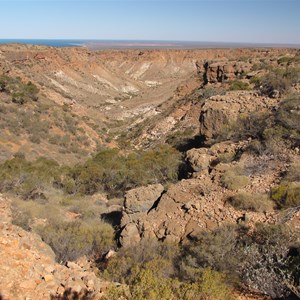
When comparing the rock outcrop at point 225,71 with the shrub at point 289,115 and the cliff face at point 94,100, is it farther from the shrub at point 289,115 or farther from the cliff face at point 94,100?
the shrub at point 289,115

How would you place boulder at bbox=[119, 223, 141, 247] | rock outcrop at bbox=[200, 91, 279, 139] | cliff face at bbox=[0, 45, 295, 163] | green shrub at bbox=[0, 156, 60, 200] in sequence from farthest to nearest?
1. cliff face at bbox=[0, 45, 295, 163]
2. rock outcrop at bbox=[200, 91, 279, 139]
3. green shrub at bbox=[0, 156, 60, 200]
4. boulder at bbox=[119, 223, 141, 247]

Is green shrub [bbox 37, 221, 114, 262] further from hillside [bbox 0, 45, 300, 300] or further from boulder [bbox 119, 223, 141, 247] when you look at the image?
boulder [bbox 119, 223, 141, 247]

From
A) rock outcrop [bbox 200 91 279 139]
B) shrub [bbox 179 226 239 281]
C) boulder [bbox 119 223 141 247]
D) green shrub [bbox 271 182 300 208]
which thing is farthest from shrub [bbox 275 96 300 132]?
boulder [bbox 119 223 141 247]

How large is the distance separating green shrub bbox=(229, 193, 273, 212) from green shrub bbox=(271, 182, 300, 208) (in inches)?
7.4

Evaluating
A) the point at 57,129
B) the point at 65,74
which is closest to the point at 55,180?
Answer: the point at 57,129

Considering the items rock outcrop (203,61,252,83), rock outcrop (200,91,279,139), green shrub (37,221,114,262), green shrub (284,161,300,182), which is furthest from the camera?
rock outcrop (203,61,252,83)

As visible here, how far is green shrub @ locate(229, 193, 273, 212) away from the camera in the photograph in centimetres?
768

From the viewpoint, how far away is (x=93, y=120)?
36719 mm

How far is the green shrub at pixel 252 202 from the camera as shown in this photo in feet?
25.2

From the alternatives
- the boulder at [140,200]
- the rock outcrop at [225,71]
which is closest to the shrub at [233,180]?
the boulder at [140,200]

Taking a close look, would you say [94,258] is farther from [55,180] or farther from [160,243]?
[55,180]

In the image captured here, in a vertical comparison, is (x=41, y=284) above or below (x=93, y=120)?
above

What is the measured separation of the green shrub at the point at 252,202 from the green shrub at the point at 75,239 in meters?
3.11

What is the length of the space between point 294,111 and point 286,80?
4.90 metres
